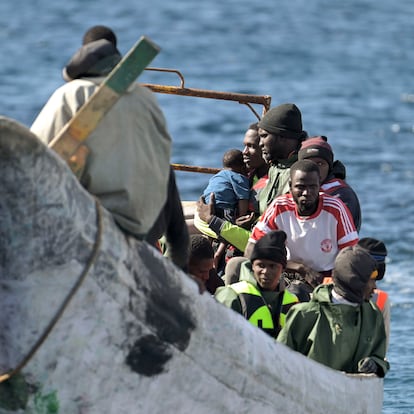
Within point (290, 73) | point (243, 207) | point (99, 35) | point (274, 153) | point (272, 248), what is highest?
point (99, 35)

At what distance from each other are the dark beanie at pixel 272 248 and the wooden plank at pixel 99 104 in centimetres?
182

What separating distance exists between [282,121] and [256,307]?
150 cm

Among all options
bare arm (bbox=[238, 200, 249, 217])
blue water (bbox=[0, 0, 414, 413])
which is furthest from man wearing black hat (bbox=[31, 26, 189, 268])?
blue water (bbox=[0, 0, 414, 413])

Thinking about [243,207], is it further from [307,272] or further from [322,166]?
[307,272]

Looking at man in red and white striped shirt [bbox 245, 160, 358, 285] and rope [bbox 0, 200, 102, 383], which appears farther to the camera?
man in red and white striped shirt [bbox 245, 160, 358, 285]

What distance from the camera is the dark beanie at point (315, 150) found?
856 centimetres

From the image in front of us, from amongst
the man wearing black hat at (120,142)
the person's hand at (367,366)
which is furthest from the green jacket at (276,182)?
the man wearing black hat at (120,142)

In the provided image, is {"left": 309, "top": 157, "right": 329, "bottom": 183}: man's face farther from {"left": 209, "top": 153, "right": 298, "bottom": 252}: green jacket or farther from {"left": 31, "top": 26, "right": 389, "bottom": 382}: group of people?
{"left": 209, "top": 153, "right": 298, "bottom": 252}: green jacket

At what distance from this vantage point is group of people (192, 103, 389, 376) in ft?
23.9

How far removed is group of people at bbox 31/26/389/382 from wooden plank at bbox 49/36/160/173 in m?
0.08

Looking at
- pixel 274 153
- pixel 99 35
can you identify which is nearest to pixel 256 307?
pixel 274 153

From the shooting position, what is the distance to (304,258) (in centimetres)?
816

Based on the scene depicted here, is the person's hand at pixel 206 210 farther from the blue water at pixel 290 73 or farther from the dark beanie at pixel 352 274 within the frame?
the blue water at pixel 290 73

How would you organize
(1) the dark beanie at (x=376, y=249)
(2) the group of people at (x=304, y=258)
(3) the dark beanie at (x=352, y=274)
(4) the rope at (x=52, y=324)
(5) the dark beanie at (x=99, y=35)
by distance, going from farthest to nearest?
(1) the dark beanie at (x=376, y=249) < (2) the group of people at (x=304, y=258) < (3) the dark beanie at (x=352, y=274) < (5) the dark beanie at (x=99, y=35) < (4) the rope at (x=52, y=324)
